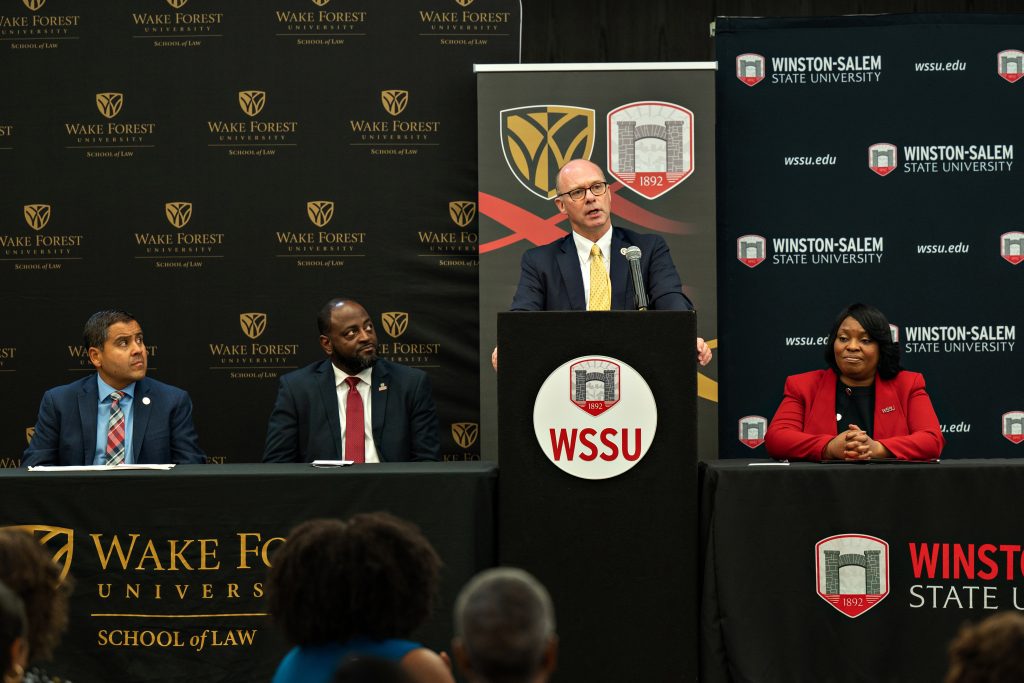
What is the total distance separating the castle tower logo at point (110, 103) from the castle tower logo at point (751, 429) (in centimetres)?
→ 344

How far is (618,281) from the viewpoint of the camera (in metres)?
4.00

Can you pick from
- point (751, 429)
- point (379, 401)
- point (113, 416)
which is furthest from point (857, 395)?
point (113, 416)

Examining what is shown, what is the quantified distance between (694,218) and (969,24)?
5.49 feet

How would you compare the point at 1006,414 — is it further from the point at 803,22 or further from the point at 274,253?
the point at 274,253

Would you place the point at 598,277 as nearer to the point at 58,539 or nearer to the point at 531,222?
the point at 531,222

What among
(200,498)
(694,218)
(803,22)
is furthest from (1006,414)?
(200,498)

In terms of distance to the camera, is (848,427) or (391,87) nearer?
(848,427)

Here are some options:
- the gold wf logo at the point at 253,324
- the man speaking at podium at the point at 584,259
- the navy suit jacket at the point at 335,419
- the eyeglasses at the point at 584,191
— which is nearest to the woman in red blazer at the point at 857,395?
the man speaking at podium at the point at 584,259

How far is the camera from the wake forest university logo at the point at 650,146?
17.6 feet

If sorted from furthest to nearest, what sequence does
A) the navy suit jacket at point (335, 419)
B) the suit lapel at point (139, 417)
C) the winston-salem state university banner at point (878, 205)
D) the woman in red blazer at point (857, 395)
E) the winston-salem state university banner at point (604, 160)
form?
the winston-salem state university banner at point (878, 205), the winston-salem state university banner at point (604, 160), the navy suit jacket at point (335, 419), the suit lapel at point (139, 417), the woman in red blazer at point (857, 395)

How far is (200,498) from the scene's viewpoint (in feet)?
10.8

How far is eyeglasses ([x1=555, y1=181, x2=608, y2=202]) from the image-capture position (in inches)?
153

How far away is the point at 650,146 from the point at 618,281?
1.58 metres

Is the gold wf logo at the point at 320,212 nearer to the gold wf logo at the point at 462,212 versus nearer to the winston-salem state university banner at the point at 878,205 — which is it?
the gold wf logo at the point at 462,212
